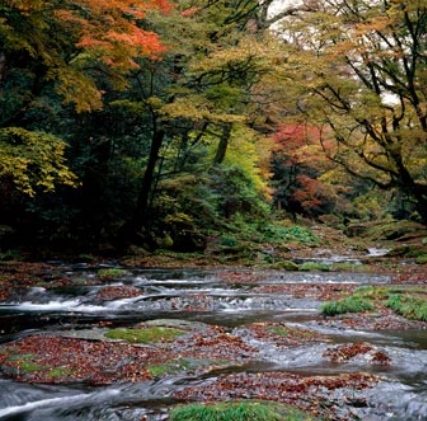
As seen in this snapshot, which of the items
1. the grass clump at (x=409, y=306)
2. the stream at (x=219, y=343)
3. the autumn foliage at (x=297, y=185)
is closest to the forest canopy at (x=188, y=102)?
the stream at (x=219, y=343)

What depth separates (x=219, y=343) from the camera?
7547 mm

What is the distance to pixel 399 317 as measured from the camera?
9.46m

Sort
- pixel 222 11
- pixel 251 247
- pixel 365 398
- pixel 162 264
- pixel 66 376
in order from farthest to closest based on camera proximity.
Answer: pixel 251 247 < pixel 222 11 < pixel 162 264 < pixel 66 376 < pixel 365 398

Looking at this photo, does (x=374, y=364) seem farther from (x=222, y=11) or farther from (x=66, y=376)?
(x=222, y=11)

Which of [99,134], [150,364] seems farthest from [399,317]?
[99,134]

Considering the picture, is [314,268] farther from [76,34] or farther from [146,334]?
[76,34]

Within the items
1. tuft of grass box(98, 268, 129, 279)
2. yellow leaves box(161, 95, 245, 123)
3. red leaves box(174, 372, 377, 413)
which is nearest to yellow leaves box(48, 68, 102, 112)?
yellow leaves box(161, 95, 245, 123)

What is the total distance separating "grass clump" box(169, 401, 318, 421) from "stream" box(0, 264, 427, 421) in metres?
0.30

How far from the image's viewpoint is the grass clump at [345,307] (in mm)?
9906

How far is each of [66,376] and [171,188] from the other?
15.4 metres

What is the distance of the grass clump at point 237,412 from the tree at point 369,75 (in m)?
12.8

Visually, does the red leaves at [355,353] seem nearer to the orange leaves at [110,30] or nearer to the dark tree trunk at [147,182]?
the orange leaves at [110,30]

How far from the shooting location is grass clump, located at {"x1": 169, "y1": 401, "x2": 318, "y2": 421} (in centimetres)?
467

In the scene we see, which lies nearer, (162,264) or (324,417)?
(324,417)
